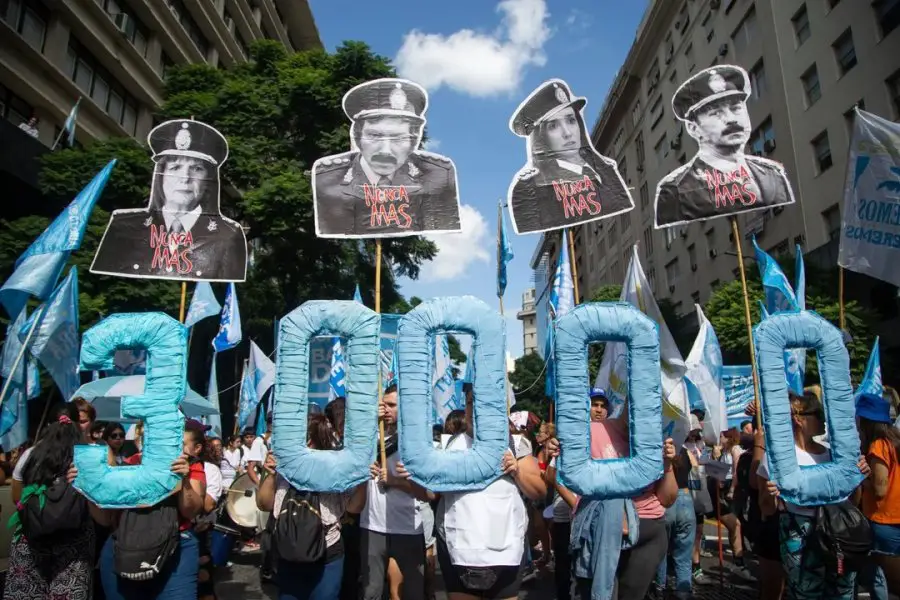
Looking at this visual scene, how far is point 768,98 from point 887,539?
23308mm

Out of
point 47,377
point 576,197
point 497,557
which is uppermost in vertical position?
point 576,197

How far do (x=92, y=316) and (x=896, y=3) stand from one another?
71.1 ft

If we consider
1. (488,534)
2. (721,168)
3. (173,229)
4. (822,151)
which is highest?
(822,151)

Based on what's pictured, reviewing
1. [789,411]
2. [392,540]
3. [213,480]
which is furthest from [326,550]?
[789,411]

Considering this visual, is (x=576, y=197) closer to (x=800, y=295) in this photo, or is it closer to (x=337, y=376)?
(x=800, y=295)

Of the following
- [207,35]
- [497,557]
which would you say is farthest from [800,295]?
[207,35]

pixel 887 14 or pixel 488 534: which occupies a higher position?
pixel 887 14

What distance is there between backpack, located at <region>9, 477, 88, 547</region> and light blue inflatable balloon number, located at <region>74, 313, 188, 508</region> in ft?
1.05

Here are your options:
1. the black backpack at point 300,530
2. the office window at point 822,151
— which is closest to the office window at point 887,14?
the office window at point 822,151

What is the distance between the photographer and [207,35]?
83.8 feet

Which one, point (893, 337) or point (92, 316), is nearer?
point (92, 316)

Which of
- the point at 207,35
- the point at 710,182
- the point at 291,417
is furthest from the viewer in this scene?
the point at 207,35

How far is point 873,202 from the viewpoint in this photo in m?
6.25

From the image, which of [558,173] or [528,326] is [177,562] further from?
[528,326]
